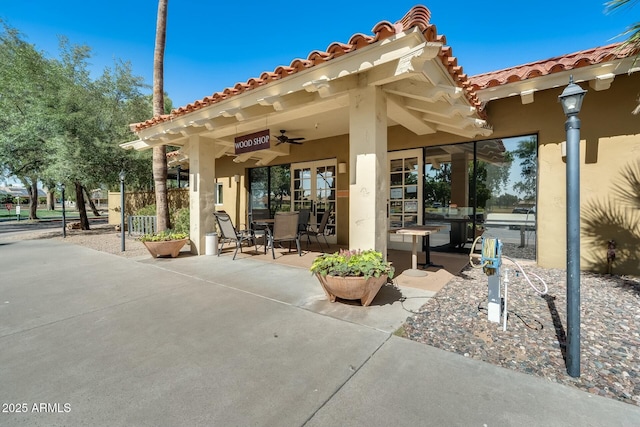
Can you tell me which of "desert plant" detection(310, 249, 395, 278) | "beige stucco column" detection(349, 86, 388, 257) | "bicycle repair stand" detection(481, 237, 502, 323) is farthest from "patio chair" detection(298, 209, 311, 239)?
"bicycle repair stand" detection(481, 237, 502, 323)

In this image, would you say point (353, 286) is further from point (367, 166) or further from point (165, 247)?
point (165, 247)

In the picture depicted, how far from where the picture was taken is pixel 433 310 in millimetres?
3068

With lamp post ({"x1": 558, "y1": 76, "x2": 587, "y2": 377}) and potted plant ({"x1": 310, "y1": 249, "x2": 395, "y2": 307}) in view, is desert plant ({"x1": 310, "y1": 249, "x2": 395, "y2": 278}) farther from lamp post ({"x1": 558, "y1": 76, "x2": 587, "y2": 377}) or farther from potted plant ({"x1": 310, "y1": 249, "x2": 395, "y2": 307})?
lamp post ({"x1": 558, "y1": 76, "x2": 587, "y2": 377})

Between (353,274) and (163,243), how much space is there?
4.45 meters

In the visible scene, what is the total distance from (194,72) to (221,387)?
10.2m

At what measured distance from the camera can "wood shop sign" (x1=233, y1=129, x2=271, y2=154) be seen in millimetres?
5223

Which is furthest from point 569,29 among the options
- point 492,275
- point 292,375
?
point 292,375

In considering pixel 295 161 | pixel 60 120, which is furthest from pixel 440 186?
pixel 60 120

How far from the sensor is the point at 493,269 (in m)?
2.64

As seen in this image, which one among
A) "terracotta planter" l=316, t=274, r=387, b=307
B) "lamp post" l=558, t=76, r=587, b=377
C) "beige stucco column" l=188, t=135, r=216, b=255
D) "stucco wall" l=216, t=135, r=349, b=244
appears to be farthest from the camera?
"stucco wall" l=216, t=135, r=349, b=244

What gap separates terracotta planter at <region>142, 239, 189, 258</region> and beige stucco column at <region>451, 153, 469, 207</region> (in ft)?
20.2

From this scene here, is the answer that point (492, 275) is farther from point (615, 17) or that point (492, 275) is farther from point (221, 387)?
point (615, 17)

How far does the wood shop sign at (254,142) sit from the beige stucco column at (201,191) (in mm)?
1108

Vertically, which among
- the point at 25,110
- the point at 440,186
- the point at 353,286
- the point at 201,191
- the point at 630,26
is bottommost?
the point at 353,286
